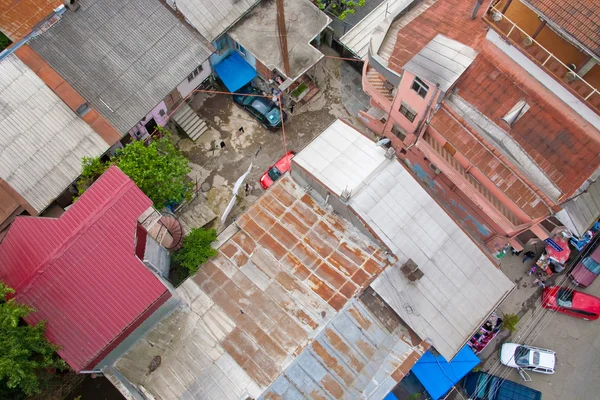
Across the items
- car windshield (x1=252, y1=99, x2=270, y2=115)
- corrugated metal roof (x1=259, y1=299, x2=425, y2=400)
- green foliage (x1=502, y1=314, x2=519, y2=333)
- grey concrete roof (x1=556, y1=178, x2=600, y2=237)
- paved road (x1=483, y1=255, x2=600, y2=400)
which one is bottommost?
paved road (x1=483, y1=255, x2=600, y2=400)

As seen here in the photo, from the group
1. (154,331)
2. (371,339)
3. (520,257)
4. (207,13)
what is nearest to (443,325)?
(371,339)

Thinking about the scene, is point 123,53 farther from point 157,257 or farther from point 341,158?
point 341,158

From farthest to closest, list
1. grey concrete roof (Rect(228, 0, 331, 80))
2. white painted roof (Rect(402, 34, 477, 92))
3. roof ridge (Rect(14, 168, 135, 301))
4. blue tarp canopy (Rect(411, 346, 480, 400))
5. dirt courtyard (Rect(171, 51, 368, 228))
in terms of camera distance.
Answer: dirt courtyard (Rect(171, 51, 368, 228))
grey concrete roof (Rect(228, 0, 331, 80))
blue tarp canopy (Rect(411, 346, 480, 400))
white painted roof (Rect(402, 34, 477, 92))
roof ridge (Rect(14, 168, 135, 301))

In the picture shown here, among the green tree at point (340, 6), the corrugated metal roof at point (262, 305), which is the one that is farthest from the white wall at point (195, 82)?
the corrugated metal roof at point (262, 305)

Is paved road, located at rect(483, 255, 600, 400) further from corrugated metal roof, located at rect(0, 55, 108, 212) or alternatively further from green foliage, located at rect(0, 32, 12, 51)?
green foliage, located at rect(0, 32, 12, 51)

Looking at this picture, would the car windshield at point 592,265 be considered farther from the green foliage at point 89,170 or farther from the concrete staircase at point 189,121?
the green foliage at point 89,170

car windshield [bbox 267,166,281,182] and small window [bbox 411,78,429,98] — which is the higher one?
car windshield [bbox 267,166,281,182]

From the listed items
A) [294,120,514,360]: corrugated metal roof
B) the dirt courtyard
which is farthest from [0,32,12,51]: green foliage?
[294,120,514,360]: corrugated metal roof

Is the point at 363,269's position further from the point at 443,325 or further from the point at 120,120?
the point at 120,120
